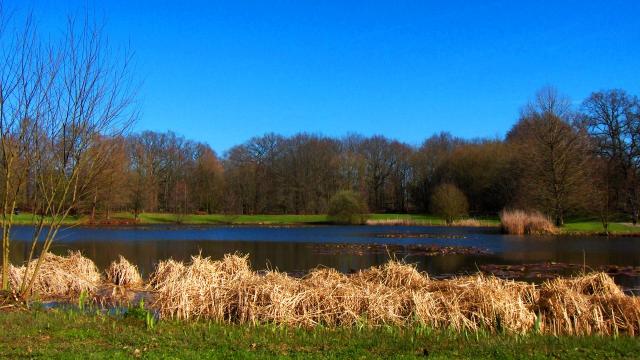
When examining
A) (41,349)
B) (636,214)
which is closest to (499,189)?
(636,214)

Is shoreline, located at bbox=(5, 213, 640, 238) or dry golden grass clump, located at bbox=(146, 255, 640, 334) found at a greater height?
shoreline, located at bbox=(5, 213, 640, 238)

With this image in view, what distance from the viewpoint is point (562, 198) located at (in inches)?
1901

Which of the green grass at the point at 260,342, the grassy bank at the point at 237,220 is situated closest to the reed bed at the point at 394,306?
the green grass at the point at 260,342

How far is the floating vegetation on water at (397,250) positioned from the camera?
28.3 m

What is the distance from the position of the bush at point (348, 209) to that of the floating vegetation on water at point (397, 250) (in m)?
32.3

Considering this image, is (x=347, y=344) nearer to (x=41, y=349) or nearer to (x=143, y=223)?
(x=41, y=349)

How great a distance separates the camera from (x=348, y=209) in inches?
2613

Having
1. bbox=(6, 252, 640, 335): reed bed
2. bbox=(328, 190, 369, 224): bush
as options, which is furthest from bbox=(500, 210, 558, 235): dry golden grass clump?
bbox=(6, 252, 640, 335): reed bed

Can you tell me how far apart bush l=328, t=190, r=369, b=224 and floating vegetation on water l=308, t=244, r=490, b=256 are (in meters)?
32.3

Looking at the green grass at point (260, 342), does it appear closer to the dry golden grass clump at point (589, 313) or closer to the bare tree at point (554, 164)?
the dry golden grass clump at point (589, 313)

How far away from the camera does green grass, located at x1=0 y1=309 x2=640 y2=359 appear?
714cm

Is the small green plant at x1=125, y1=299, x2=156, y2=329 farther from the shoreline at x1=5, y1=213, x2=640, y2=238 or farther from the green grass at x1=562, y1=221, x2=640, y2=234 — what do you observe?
the shoreline at x1=5, y1=213, x2=640, y2=238

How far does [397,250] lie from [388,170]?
193ft

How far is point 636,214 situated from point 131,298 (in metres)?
50.6
